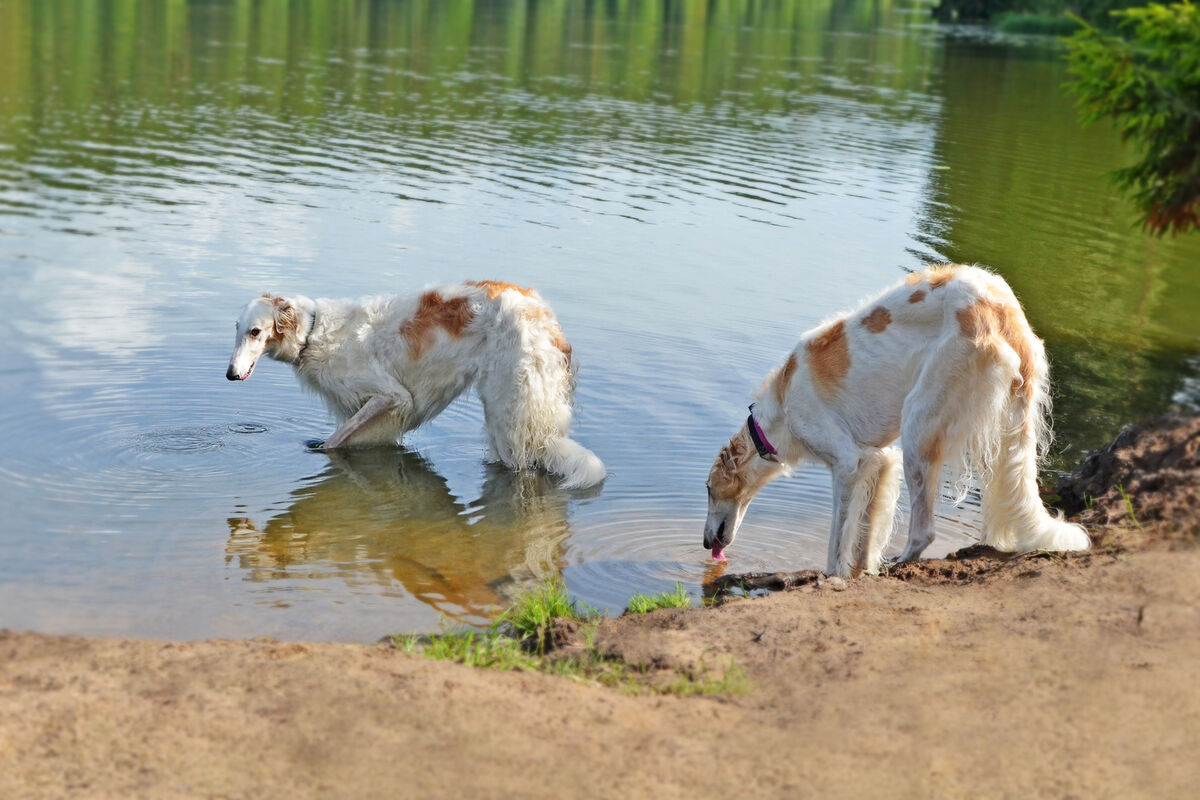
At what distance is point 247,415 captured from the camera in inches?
417

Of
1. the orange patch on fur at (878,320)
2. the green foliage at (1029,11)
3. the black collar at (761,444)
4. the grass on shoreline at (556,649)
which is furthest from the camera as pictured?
the green foliage at (1029,11)

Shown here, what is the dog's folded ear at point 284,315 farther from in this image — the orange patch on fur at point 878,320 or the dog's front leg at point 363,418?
the orange patch on fur at point 878,320

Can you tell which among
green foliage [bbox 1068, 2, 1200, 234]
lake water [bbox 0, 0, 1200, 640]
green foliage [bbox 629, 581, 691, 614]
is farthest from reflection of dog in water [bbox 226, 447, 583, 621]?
green foliage [bbox 1068, 2, 1200, 234]

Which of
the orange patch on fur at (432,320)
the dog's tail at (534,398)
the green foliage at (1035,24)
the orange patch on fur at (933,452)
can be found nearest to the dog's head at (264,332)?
the orange patch on fur at (432,320)

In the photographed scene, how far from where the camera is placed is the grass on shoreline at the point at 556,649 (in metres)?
5.32

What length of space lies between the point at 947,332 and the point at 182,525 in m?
5.14

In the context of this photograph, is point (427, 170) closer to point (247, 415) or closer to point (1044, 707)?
point (247, 415)

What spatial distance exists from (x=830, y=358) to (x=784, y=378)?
0.40 meters

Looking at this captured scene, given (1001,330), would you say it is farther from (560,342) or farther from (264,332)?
(264,332)

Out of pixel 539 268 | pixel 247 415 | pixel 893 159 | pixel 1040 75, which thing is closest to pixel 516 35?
pixel 1040 75

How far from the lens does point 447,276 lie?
1541 centimetres

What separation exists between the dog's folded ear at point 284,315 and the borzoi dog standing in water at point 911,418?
13.1 ft

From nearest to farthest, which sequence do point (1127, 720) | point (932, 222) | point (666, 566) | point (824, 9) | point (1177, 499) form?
1. point (1127, 720)
2. point (1177, 499)
3. point (666, 566)
4. point (932, 222)
5. point (824, 9)

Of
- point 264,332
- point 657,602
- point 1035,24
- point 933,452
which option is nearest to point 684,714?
point 657,602
